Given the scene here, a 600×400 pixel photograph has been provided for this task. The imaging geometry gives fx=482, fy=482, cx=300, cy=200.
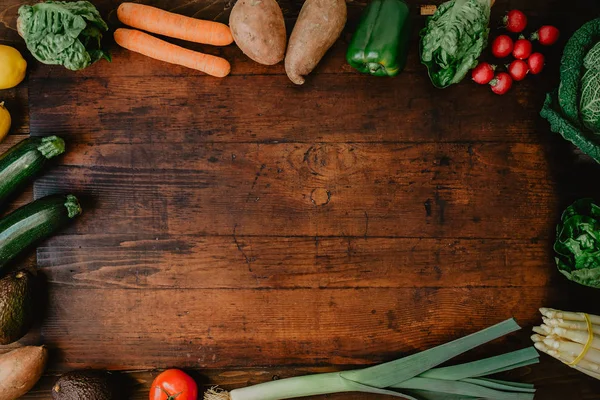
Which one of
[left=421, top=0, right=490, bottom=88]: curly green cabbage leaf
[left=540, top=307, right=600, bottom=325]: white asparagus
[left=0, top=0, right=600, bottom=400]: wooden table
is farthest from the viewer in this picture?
[left=0, top=0, right=600, bottom=400]: wooden table

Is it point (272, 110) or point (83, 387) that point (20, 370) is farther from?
point (272, 110)

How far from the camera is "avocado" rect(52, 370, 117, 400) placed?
1.68 m

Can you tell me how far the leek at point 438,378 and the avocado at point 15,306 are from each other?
37.6 inches

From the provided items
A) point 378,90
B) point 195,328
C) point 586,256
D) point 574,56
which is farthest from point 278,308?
point 574,56

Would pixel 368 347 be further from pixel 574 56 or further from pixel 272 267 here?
pixel 574 56

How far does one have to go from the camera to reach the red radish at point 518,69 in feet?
5.71

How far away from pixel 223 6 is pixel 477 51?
3.07 feet

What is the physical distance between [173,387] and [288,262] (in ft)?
1.99

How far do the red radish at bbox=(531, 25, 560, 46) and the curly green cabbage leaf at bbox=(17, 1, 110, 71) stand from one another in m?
1.57

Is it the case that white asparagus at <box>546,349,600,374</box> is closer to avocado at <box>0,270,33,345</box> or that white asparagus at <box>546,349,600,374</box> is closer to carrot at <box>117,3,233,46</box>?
carrot at <box>117,3,233,46</box>

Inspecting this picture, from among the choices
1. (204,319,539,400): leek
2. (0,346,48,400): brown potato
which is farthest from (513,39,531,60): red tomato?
(0,346,48,400): brown potato

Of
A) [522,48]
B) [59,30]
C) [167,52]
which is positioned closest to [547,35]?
[522,48]

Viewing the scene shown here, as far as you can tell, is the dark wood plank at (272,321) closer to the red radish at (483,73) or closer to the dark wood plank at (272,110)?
the dark wood plank at (272,110)

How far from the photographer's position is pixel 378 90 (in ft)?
5.91
